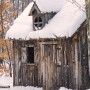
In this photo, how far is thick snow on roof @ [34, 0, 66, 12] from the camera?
20.6 m

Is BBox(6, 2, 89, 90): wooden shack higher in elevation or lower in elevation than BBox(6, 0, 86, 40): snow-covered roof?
lower

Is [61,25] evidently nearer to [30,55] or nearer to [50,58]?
[50,58]

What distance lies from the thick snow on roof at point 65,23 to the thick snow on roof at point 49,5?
0.43 m

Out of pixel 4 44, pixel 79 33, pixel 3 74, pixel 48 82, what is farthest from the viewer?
pixel 3 74

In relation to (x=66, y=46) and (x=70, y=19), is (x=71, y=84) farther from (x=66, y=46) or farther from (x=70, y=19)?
(x=70, y=19)

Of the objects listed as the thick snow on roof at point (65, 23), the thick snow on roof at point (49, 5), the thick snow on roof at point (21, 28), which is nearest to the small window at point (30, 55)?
the thick snow on roof at point (21, 28)

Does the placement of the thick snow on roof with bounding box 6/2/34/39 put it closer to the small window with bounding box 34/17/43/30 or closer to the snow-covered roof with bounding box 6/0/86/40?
the snow-covered roof with bounding box 6/0/86/40

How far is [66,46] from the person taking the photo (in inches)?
747

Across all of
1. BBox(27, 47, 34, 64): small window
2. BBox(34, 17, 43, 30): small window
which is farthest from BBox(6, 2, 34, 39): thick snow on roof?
BBox(27, 47, 34, 64): small window

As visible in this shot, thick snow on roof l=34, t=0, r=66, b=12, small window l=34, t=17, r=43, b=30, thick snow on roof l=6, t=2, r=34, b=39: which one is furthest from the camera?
thick snow on roof l=6, t=2, r=34, b=39

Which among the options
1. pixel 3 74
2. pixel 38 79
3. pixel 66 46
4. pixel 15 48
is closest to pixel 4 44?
pixel 3 74

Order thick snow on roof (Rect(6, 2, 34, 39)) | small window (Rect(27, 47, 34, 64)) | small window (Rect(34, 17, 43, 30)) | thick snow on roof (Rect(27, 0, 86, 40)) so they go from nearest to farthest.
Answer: thick snow on roof (Rect(27, 0, 86, 40)) < small window (Rect(34, 17, 43, 30)) < thick snow on roof (Rect(6, 2, 34, 39)) < small window (Rect(27, 47, 34, 64))

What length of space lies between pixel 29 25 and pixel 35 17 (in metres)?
0.87

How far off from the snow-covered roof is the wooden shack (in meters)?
0.08
